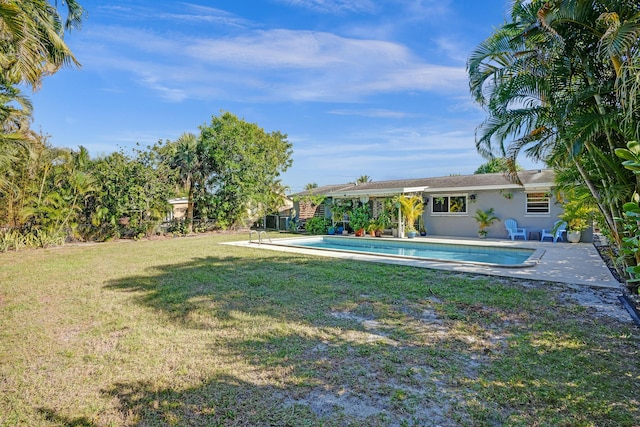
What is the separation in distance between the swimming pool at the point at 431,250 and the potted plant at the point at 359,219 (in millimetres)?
1558

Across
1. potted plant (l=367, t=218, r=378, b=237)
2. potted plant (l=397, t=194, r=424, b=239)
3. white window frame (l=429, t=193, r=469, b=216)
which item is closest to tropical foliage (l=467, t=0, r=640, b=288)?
white window frame (l=429, t=193, r=469, b=216)

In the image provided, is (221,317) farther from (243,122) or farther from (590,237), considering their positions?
(243,122)

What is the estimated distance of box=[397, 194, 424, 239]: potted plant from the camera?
19.6 meters

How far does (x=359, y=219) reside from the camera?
21781mm

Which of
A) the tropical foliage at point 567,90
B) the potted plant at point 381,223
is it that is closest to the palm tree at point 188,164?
the potted plant at point 381,223

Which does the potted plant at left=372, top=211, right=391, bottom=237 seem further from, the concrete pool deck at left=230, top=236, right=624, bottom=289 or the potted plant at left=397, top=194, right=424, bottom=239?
the concrete pool deck at left=230, top=236, right=624, bottom=289

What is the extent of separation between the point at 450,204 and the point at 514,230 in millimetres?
3823

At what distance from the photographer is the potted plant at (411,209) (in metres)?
19.6

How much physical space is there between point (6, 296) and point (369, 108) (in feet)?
76.0

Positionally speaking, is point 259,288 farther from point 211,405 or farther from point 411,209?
point 411,209

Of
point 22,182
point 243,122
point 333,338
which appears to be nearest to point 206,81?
point 243,122

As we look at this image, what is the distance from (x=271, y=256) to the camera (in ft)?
44.8

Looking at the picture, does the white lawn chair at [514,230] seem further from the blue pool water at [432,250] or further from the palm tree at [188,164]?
the palm tree at [188,164]

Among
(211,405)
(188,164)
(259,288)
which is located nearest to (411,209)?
(259,288)
